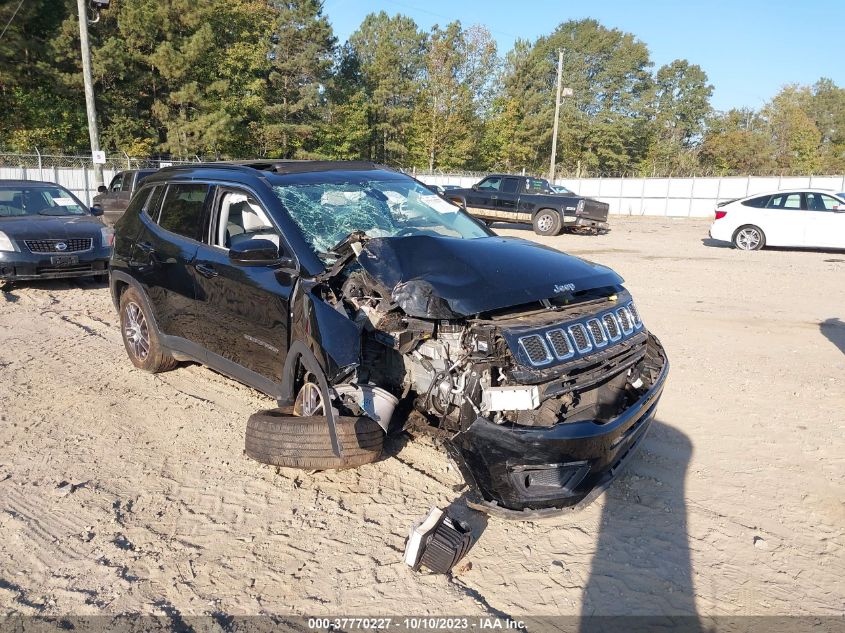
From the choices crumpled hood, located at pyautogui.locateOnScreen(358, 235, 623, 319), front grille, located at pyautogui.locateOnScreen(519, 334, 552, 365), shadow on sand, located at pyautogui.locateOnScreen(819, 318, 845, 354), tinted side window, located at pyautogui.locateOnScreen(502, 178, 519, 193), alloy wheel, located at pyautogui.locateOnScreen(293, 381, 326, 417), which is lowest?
shadow on sand, located at pyautogui.locateOnScreen(819, 318, 845, 354)

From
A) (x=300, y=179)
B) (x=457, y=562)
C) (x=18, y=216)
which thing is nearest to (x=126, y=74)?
(x=18, y=216)

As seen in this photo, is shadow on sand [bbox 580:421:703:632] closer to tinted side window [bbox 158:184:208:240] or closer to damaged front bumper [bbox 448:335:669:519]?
damaged front bumper [bbox 448:335:669:519]

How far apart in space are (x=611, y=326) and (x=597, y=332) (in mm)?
189

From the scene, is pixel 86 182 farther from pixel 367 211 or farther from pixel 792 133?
pixel 792 133

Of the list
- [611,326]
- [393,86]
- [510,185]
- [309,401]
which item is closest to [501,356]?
[611,326]

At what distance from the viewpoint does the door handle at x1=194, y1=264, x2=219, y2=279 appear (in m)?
4.48

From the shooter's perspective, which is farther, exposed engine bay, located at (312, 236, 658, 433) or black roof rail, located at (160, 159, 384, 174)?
black roof rail, located at (160, 159, 384, 174)

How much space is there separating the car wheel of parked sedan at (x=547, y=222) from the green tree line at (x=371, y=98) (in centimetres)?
2704

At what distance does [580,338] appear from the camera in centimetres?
332

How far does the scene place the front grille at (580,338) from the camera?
10.8ft

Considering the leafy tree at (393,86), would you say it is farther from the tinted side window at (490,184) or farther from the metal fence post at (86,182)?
Result: the tinted side window at (490,184)

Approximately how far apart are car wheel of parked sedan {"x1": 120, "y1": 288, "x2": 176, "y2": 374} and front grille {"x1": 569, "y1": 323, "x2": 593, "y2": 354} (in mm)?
3571

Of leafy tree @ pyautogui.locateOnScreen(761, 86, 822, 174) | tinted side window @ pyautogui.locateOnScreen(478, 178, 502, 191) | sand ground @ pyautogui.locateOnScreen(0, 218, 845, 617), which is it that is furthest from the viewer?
leafy tree @ pyautogui.locateOnScreen(761, 86, 822, 174)

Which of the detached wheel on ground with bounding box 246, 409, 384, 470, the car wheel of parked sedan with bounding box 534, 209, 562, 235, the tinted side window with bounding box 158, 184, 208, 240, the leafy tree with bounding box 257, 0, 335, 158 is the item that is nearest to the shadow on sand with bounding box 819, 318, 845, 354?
the detached wheel on ground with bounding box 246, 409, 384, 470
